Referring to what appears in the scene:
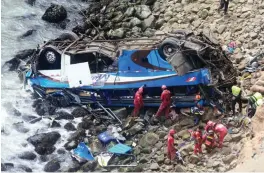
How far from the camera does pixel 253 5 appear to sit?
16.5m

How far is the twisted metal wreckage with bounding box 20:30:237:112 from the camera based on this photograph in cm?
1311

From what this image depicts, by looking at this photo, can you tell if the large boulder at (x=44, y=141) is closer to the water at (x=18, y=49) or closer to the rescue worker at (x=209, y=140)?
the water at (x=18, y=49)

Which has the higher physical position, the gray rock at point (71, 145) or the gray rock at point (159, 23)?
the gray rock at point (159, 23)

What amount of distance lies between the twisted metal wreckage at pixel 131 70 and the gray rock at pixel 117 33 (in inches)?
88.5

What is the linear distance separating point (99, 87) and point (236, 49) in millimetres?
4407

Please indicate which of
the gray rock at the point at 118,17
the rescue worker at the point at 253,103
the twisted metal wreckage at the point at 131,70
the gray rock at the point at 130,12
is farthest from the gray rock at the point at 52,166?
the gray rock at the point at 130,12

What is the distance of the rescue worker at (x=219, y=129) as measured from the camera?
38.5 feet

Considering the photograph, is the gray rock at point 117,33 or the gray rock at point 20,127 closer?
the gray rock at point 20,127

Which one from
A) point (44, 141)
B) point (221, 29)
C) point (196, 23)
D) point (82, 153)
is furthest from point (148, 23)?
point (82, 153)

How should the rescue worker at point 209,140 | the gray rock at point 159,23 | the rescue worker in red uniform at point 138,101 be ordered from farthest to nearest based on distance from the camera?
the gray rock at point 159,23
the rescue worker in red uniform at point 138,101
the rescue worker at point 209,140

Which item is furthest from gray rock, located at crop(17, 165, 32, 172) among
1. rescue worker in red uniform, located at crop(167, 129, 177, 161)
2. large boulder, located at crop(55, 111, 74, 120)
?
rescue worker in red uniform, located at crop(167, 129, 177, 161)

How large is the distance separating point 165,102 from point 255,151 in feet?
9.55

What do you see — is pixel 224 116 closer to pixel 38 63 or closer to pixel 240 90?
pixel 240 90

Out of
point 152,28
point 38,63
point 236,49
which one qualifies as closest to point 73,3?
point 152,28
